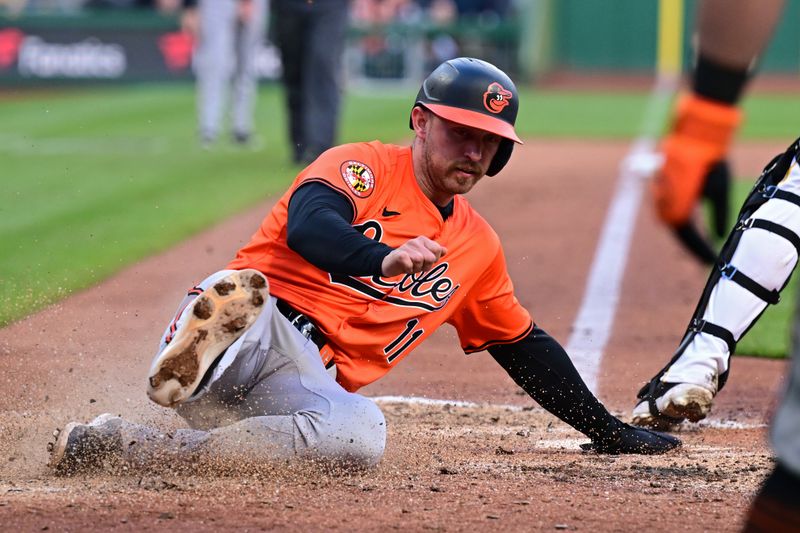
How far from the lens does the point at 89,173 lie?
1226 cm

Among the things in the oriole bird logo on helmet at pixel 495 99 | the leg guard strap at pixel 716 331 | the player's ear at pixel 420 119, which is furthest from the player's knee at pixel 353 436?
the leg guard strap at pixel 716 331

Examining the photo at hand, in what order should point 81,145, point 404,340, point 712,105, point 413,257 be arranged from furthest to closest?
point 81,145, point 404,340, point 413,257, point 712,105

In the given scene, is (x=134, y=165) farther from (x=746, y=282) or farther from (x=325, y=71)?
(x=746, y=282)

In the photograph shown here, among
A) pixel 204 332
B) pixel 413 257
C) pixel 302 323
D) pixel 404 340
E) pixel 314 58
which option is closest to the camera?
pixel 413 257

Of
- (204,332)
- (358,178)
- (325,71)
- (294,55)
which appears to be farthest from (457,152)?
(294,55)

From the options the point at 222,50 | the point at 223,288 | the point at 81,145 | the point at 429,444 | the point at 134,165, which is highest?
the point at 223,288

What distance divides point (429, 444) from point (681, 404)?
934mm

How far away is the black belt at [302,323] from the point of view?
4352 mm

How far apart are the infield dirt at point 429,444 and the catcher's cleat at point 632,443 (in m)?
0.06

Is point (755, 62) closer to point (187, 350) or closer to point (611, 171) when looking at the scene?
point (187, 350)

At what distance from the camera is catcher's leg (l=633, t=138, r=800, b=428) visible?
480 centimetres

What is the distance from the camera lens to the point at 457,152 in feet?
14.1

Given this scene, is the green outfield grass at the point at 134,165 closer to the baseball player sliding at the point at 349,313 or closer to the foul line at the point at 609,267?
the foul line at the point at 609,267

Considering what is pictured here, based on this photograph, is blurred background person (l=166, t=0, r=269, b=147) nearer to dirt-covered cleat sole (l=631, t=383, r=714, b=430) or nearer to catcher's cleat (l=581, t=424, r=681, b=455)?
dirt-covered cleat sole (l=631, t=383, r=714, b=430)
